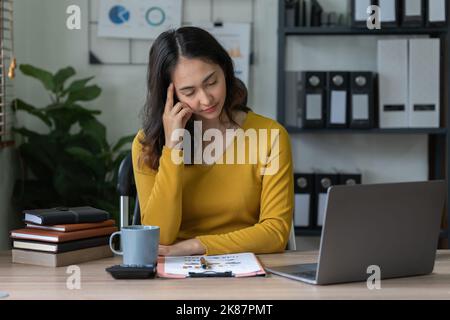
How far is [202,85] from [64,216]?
488 mm

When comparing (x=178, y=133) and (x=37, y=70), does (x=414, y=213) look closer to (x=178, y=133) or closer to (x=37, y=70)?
(x=178, y=133)

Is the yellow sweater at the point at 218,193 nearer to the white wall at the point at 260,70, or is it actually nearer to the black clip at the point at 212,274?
the black clip at the point at 212,274

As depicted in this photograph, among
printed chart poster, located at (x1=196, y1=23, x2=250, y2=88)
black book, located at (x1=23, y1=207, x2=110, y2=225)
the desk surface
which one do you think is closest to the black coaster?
the desk surface

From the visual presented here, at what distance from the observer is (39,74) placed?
3.19 m

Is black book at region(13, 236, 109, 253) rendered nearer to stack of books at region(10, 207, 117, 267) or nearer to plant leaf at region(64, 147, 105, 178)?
stack of books at region(10, 207, 117, 267)

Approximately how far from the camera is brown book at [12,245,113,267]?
1.58 m

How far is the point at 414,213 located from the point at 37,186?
2164 millimetres

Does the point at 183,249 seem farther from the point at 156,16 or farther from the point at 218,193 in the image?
the point at 156,16

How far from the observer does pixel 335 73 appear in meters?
3.17

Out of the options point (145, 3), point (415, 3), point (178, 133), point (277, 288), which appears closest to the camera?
point (277, 288)

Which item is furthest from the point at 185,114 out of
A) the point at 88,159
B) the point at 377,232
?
the point at 88,159

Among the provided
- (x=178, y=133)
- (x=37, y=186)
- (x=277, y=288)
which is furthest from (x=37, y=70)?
(x=277, y=288)

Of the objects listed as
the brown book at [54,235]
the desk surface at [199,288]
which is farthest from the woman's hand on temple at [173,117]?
the desk surface at [199,288]

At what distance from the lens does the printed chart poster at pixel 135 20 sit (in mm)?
3418
